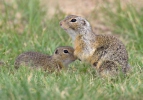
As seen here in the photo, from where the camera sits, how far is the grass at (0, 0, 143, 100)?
19.7 ft

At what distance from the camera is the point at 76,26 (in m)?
8.09

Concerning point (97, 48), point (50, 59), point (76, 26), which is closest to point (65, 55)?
point (50, 59)

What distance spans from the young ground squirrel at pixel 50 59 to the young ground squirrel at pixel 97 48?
549 millimetres

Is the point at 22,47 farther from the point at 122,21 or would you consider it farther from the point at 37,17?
the point at 122,21

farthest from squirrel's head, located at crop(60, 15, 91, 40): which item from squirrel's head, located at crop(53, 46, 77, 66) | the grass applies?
the grass

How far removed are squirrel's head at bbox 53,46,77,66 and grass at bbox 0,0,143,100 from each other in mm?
145

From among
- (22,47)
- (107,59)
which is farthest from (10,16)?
(107,59)

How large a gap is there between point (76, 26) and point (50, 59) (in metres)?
0.93

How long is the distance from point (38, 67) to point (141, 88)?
2.38 meters

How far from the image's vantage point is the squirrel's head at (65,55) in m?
8.56

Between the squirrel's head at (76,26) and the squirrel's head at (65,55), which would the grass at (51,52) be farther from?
the squirrel's head at (76,26)

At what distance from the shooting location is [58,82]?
662 cm

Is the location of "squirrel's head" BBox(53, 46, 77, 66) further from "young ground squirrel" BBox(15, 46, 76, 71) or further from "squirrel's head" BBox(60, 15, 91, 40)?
"squirrel's head" BBox(60, 15, 91, 40)

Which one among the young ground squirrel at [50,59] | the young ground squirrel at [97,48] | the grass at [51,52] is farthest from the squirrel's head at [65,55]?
the young ground squirrel at [97,48]
